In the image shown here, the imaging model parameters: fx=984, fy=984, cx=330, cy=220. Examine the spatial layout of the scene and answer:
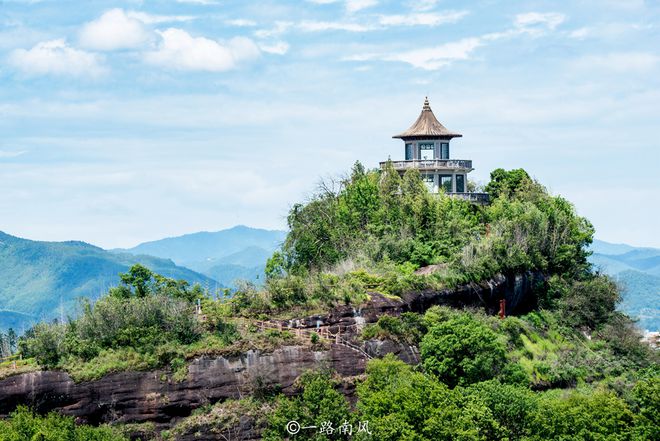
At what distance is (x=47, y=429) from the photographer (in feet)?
109

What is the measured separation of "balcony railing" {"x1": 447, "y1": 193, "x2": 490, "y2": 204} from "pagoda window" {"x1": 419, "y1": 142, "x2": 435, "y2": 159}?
3.36m

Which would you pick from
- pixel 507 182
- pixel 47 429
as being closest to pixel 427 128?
pixel 507 182

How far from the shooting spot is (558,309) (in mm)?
53750

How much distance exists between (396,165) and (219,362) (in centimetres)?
2512

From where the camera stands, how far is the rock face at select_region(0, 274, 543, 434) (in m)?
35.9

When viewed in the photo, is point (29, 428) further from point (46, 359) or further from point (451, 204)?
point (451, 204)

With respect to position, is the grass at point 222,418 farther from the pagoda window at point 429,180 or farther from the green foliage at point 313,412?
the pagoda window at point 429,180

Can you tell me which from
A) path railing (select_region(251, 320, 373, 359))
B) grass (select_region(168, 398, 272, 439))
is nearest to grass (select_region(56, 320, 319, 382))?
path railing (select_region(251, 320, 373, 359))

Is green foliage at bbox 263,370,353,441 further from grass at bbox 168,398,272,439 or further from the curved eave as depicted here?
the curved eave

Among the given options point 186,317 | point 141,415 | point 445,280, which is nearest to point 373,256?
point 445,280

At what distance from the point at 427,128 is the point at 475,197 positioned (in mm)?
5219

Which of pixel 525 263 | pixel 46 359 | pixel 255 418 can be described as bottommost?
pixel 255 418

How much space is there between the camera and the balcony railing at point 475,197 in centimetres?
5912

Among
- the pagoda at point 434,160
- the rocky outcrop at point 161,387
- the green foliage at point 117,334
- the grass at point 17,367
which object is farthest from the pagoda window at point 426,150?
the grass at point 17,367
